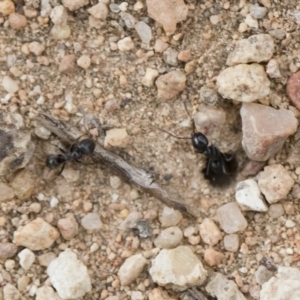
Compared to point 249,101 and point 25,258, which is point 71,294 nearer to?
point 25,258

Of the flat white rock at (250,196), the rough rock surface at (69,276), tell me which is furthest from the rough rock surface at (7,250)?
the flat white rock at (250,196)

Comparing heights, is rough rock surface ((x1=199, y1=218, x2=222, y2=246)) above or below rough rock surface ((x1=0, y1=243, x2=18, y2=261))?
above

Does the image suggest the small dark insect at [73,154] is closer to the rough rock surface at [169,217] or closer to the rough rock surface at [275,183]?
the rough rock surface at [169,217]

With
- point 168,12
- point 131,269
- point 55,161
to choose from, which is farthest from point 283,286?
point 168,12

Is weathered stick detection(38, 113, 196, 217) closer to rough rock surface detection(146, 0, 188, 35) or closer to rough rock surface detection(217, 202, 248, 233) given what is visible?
rough rock surface detection(217, 202, 248, 233)

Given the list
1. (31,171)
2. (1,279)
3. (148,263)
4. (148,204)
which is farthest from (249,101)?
(1,279)

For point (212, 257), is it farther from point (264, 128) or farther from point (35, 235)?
point (35, 235)

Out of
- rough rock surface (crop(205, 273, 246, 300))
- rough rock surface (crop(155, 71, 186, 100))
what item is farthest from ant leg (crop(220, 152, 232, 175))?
rough rock surface (crop(205, 273, 246, 300))
